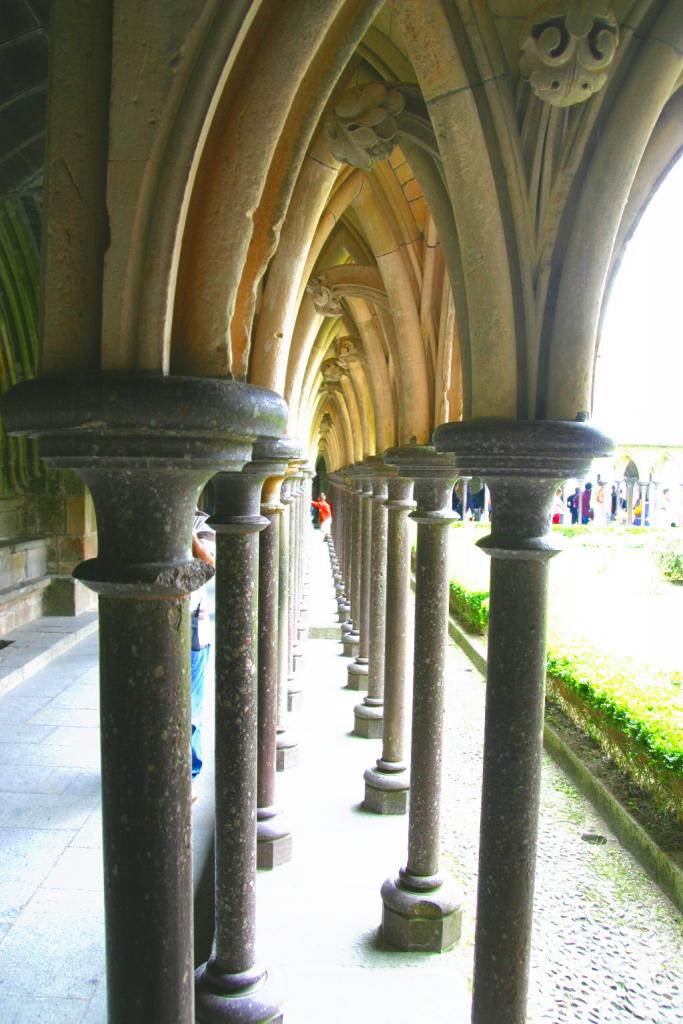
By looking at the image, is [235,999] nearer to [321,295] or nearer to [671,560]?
[321,295]

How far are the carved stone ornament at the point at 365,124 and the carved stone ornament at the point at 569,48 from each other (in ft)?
2.53

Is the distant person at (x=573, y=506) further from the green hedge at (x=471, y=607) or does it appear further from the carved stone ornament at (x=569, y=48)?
the carved stone ornament at (x=569, y=48)

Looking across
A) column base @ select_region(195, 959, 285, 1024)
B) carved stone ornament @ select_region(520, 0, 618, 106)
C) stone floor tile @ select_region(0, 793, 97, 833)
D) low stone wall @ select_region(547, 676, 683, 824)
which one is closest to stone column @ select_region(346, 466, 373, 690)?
low stone wall @ select_region(547, 676, 683, 824)

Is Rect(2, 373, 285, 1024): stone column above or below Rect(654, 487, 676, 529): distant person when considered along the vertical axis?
above

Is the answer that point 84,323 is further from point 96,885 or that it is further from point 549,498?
point 96,885

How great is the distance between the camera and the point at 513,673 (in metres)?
2.46

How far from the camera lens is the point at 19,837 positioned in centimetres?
422

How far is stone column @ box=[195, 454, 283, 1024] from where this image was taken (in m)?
2.86

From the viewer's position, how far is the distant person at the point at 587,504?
28078 mm

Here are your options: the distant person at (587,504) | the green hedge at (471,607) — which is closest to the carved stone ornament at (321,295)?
the green hedge at (471,607)

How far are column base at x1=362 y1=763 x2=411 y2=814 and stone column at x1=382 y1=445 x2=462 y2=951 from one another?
124 centimetres

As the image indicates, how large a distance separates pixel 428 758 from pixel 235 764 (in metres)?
1.18

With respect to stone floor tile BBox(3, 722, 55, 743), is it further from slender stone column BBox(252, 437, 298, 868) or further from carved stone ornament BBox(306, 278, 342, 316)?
carved stone ornament BBox(306, 278, 342, 316)

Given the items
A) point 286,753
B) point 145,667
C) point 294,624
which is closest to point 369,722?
point 286,753
